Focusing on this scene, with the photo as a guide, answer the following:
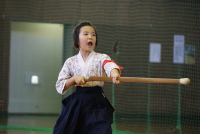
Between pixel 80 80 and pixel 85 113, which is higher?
pixel 80 80

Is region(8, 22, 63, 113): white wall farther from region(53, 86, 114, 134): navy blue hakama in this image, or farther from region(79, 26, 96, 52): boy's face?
region(53, 86, 114, 134): navy blue hakama

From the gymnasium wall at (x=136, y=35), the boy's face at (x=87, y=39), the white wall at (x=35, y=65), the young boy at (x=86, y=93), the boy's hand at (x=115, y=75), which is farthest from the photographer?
the white wall at (x=35, y=65)

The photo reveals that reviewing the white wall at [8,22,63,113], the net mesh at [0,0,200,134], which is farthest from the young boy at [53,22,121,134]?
the white wall at [8,22,63,113]

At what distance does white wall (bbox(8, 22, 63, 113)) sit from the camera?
287 inches

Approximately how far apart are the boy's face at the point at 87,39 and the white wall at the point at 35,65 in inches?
185

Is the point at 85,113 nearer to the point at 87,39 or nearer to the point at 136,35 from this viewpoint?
the point at 87,39

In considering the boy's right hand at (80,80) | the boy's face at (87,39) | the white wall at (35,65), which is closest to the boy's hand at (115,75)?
the boy's right hand at (80,80)

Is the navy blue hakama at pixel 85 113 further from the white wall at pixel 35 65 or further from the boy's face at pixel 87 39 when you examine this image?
the white wall at pixel 35 65

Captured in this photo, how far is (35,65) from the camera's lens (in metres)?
7.40

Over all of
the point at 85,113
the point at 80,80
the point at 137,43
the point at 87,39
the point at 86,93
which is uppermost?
the point at 137,43

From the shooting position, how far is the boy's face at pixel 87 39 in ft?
8.68

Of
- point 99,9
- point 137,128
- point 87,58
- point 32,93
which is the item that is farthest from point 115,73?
point 32,93

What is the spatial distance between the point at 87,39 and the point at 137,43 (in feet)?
15.7

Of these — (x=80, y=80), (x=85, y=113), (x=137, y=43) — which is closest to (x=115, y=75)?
(x=80, y=80)
